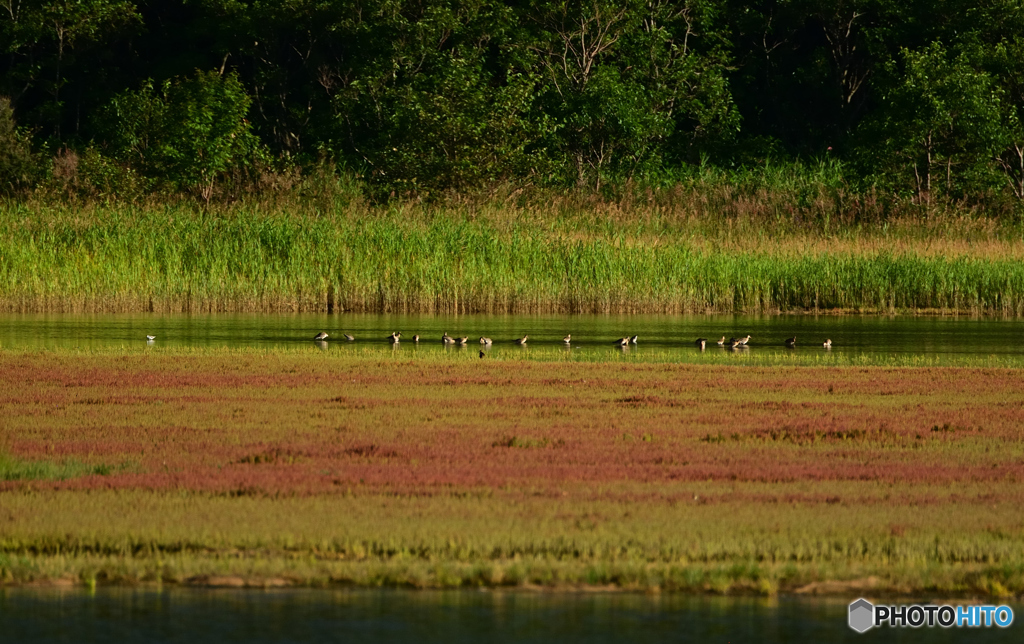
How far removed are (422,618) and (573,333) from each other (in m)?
16.3

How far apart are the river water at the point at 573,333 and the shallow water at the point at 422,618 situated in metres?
11.6

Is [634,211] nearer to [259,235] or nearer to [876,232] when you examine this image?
[876,232]

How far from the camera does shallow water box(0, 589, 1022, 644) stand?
22.1 feet

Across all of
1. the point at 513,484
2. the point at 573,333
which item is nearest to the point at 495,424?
the point at 513,484

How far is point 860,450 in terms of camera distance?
438 inches

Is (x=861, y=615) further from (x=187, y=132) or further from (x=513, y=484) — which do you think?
(x=187, y=132)

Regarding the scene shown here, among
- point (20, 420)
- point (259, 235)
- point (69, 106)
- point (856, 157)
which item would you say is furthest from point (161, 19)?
point (20, 420)

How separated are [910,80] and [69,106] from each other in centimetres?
3048

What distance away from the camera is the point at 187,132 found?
1682 inches

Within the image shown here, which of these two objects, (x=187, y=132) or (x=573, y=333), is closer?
(x=573, y=333)

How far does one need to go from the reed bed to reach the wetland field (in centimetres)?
1189

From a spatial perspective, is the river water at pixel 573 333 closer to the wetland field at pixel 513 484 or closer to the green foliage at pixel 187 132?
the wetland field at pixel 513 484

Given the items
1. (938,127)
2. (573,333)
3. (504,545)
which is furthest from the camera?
(938,127)

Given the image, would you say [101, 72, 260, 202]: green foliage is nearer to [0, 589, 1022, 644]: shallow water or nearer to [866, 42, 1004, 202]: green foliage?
[866, 42, 1004, 202]: green foliage
